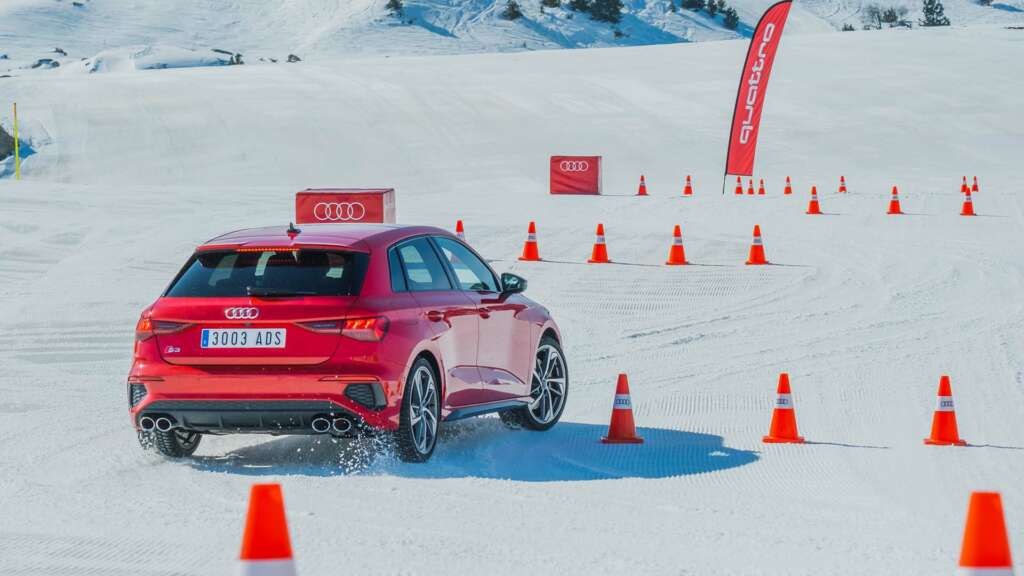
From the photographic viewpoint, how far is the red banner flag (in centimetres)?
3328

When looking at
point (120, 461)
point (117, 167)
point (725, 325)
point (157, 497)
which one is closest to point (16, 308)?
point (725, 325)

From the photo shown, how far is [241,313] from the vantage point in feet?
27.5

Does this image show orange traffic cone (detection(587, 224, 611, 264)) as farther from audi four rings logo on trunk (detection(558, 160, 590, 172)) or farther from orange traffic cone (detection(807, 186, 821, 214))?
audi four rings logo on trunk (detection(558, 160, 590, 172))

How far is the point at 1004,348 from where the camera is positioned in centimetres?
1380

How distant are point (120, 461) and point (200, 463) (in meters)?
0.44

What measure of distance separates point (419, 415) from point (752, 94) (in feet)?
84.5

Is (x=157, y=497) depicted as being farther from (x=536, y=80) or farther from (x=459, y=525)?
(x=536, y=80)

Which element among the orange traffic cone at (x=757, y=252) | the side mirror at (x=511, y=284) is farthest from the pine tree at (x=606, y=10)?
the side mirror at (x=511, y=284)

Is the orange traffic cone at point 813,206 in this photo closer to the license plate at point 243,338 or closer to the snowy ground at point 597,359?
the snowy ground at point 597,359

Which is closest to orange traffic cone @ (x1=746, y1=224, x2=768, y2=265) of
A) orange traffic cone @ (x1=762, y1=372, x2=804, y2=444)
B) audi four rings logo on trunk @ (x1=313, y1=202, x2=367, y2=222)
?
audi four rings logo on trunk @ (x1=313, y1=202, x2=367, y2=222)

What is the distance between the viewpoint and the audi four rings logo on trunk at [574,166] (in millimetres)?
34938

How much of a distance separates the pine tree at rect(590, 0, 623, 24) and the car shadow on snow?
117170 mm

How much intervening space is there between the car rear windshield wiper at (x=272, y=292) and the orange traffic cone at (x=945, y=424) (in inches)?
151

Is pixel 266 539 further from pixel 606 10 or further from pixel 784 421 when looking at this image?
pixel 606 10
